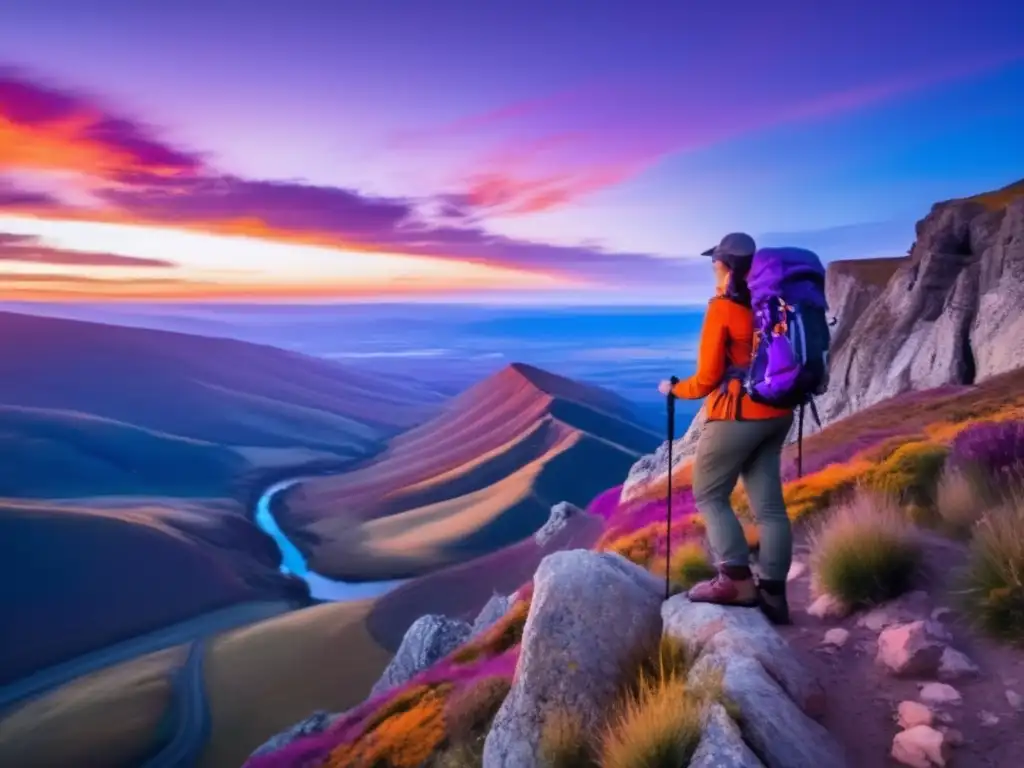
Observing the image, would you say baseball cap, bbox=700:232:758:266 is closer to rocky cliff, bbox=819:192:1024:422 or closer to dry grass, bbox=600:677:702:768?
dry grass, bbox=600:677:702:768

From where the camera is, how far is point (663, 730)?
6844 mm

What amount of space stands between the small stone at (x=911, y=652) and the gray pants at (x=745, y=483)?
4.42 feet

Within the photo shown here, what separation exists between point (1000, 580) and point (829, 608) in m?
2.04

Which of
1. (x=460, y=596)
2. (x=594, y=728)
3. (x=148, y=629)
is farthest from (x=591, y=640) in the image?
(x=148, y=629)

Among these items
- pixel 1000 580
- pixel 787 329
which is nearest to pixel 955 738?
pixel 1000 580

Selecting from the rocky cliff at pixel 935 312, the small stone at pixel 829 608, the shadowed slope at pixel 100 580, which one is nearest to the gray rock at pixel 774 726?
the small stone at pixel 829 608

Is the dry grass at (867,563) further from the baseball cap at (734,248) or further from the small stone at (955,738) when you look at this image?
the baseball cap at (734,248)

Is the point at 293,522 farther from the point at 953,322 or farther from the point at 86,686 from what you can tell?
the point at 953,322

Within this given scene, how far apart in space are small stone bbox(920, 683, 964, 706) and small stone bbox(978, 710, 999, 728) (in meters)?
0.27

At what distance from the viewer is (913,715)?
6.91m

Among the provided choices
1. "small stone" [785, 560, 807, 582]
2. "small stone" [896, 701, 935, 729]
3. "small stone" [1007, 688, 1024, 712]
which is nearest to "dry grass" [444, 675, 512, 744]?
"small stone" [785, 560, 807, 582]

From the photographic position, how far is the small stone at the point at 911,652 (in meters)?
7.59

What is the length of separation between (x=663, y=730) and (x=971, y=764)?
104 inches

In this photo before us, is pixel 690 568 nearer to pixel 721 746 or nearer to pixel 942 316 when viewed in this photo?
pixel 721 746
